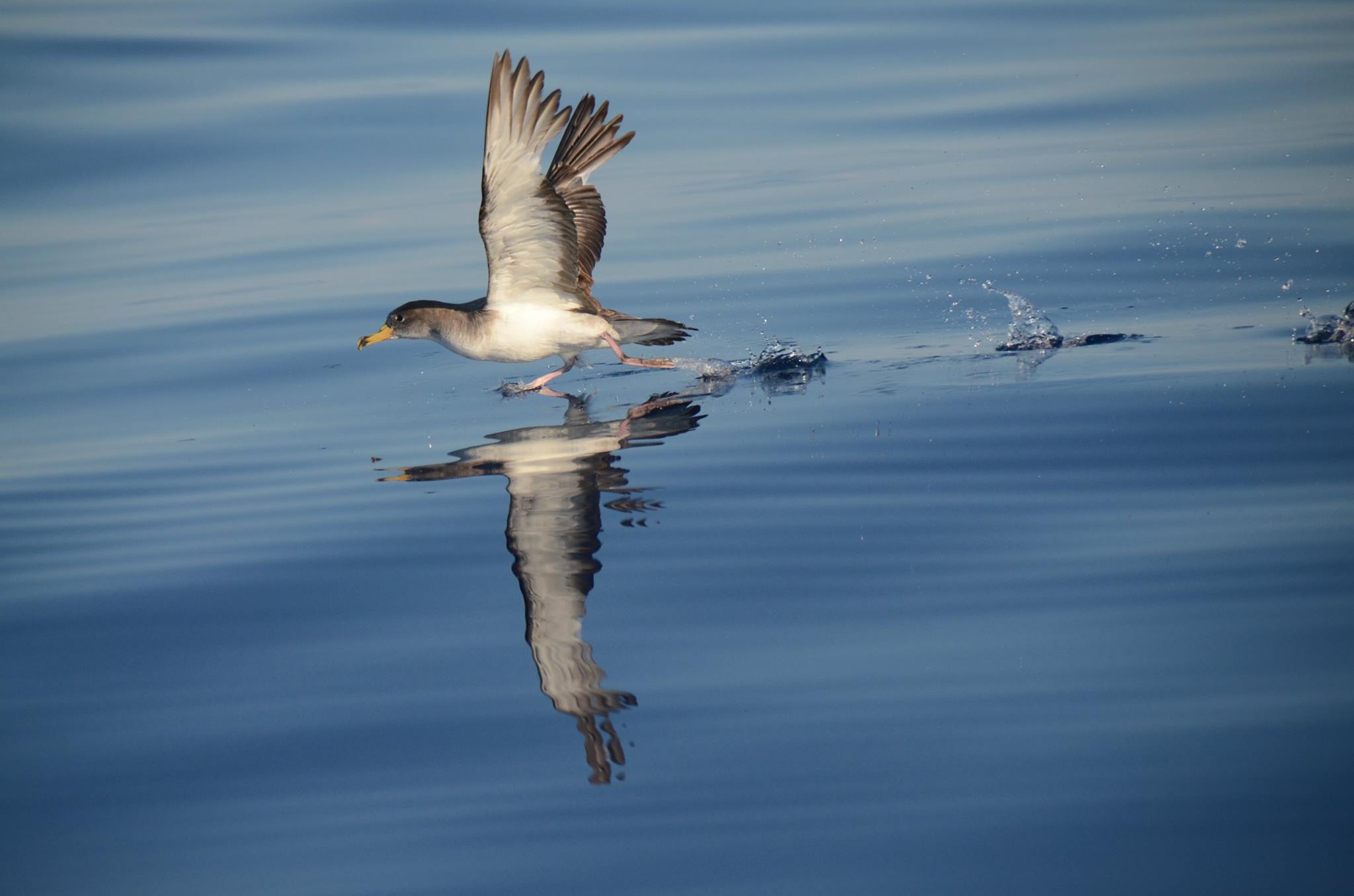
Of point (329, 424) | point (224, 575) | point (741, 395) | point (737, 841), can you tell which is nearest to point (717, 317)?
point (741, 395)

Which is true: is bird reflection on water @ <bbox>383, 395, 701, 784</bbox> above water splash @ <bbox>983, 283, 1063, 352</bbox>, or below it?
below

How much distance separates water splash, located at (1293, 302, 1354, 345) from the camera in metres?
8.41

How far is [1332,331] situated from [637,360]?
13.5 feet

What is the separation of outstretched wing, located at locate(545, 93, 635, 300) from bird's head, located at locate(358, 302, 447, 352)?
952mm

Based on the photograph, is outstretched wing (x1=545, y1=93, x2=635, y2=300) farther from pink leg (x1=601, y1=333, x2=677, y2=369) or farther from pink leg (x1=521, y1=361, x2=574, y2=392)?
pink leg (x1=521, y1=361, x2=574, y2=392)

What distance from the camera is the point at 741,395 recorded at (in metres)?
8.71

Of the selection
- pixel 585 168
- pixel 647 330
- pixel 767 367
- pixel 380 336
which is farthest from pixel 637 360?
pixel 380 336

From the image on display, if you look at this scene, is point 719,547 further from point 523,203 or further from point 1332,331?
point 1332,331

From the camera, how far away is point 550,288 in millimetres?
9250

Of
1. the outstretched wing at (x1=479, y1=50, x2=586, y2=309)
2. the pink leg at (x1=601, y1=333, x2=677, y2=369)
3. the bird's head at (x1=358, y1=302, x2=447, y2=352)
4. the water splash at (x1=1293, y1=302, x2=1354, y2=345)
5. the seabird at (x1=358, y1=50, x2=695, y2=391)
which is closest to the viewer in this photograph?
the outstretched wing at (x1=479, y1=50, x2=586, y2=309)

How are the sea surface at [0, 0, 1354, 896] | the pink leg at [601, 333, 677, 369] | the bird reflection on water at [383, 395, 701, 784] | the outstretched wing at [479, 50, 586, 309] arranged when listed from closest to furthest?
the sea surface at [0, 0, 1354, 896], the bird reflection on water at [383, 395, 701, 784], the outstretched wing at [479, 50, 586, 309], the pink leg at [601, 333, 677, 369]

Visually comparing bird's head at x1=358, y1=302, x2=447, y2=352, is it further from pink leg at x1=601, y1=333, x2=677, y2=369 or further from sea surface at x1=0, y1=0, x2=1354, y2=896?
pink leg at x1=601, y1=333, x2=677, y2=369

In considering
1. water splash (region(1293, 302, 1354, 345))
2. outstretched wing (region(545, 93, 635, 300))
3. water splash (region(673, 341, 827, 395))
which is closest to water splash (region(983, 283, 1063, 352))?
water splash (region(673, 341, 827, 395))

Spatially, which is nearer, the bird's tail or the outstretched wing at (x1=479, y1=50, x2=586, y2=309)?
the outstretched wing at (x1=479, y1=50, x2=586, y2=309)
